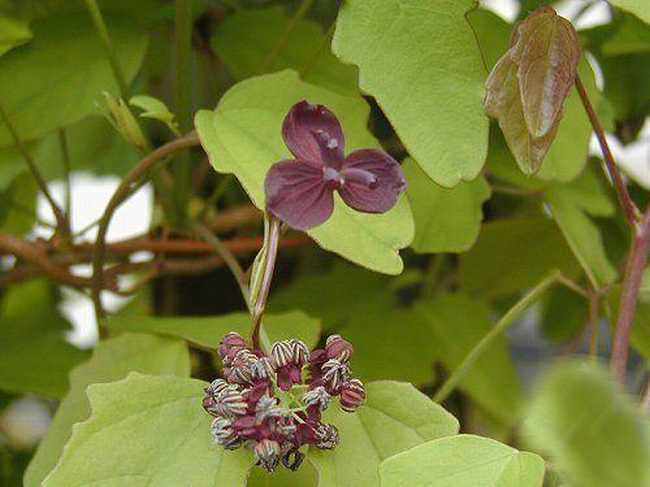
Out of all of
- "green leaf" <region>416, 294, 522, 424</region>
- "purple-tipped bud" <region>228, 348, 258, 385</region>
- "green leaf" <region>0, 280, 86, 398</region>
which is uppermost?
"purple-tipped bud" <region>228, 348, 258, 385</region>

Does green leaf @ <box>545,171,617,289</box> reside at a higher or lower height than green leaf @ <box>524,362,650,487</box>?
lower

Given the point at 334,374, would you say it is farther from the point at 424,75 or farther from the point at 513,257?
the point at 513,257

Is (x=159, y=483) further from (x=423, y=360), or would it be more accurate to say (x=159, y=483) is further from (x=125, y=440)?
(x=423, y=360)

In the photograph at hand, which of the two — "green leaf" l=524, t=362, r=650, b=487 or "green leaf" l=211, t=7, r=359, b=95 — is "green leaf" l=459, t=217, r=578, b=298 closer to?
"green leaf" l=211, t=7, r=359, b=95

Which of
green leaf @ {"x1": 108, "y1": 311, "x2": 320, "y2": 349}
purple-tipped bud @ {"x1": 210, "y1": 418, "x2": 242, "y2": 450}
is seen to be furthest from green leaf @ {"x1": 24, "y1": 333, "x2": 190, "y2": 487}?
purple-tipped bud @ {"x1": 210, "y1": 418, "x2": 242, "y2": 450}

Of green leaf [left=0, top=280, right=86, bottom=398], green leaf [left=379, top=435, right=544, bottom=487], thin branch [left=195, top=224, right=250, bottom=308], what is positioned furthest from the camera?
green leaf [left=0, top=280, right=86, bottom=398]

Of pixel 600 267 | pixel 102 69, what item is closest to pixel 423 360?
pixel 600 267
